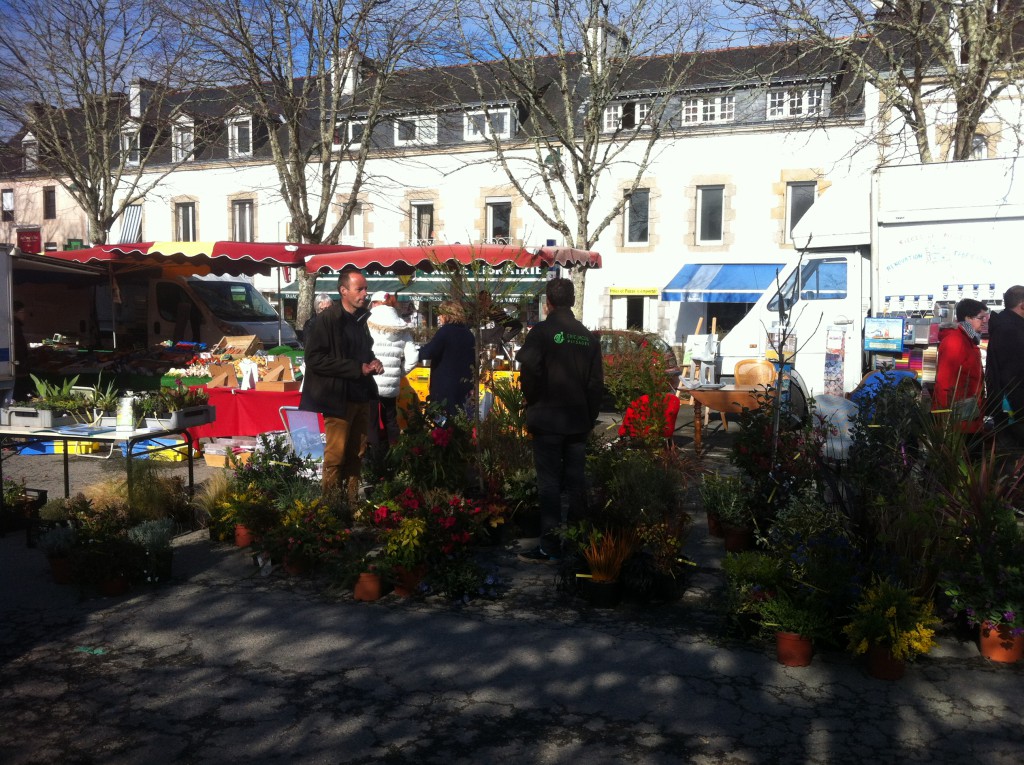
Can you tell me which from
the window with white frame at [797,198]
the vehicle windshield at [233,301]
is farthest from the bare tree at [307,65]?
the window with white frame at [797,198]

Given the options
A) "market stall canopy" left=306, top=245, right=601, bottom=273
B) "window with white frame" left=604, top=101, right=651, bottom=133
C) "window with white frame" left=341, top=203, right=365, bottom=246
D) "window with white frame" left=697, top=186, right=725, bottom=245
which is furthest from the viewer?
"window with white frame" left=341, top=203, right=365, bottom=246

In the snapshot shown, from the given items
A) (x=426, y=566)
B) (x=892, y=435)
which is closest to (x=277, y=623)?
(x=426, y=566)

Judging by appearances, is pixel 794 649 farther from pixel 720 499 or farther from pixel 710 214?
pixel 710 214

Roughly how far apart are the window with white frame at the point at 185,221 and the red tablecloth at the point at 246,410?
23378mm

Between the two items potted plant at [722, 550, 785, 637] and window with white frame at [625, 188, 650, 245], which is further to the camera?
window with white frame at [625, 188, 650, 245]

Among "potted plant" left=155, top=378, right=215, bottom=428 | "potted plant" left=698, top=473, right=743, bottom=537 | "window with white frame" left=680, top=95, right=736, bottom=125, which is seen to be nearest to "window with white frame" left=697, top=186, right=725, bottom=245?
"window with white frame" left=680, top=95, right=736, bottom=125

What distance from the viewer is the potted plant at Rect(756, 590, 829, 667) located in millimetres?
4629

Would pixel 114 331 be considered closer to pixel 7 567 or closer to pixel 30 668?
pixel 7 567

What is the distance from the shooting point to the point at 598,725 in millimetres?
4086

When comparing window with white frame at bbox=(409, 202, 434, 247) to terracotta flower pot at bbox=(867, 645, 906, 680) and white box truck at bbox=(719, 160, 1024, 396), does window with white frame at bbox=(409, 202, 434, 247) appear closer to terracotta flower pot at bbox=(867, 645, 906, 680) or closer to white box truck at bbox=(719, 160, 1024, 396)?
white box truck at bbox=(719, 160, 1024, 396)

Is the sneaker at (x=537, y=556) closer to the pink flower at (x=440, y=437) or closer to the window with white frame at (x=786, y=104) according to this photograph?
the pink flower at (x=440, y=437)

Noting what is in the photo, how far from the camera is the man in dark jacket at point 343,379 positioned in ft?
23.2

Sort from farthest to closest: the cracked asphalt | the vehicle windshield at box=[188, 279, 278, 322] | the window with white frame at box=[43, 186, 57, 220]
Result: the window with white frame at box=[43, 186, 57, 220] < the vehicle windshield at box=[188, 279, 278, 322] < the cracked asphalt

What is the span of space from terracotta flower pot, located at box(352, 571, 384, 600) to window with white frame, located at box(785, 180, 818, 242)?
21849 mm
